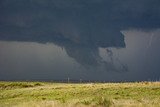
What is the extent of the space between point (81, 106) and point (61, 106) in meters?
2.40

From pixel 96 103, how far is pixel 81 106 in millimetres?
3610

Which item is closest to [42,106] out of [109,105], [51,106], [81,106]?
[51,106]

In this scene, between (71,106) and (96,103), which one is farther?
(96,103)

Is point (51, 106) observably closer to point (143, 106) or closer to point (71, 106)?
point (71, 106)

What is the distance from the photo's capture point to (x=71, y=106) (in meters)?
45.3

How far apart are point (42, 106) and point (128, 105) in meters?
10.2

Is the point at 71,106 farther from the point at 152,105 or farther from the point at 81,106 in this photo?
the point at 152,105

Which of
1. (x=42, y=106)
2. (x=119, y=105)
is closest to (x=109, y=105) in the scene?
(x=119, y=105)

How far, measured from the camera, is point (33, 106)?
157 feet

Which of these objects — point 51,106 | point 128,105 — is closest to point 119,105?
point 128,105

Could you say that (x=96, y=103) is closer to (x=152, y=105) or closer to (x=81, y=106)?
(x=81, y=106)

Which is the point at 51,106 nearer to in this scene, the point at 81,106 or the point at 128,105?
the point at 81,106

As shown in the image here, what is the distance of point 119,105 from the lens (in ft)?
156

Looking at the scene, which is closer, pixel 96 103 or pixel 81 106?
pixel 81 106
